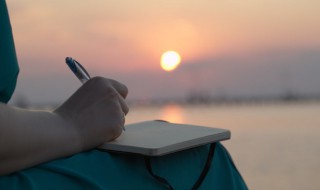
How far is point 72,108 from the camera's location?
797 millimetres

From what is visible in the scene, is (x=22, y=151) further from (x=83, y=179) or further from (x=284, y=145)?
(x=284, y=145)

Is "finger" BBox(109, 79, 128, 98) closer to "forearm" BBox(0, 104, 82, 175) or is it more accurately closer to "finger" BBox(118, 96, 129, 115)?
"finger" BBox(118, 96, 129, 115)

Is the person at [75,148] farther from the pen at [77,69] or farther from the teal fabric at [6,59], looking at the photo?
the pen at [77,69]

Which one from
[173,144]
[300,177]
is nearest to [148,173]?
[173,144]

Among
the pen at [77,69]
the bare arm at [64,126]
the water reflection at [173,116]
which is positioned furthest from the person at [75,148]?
the water reflection at [173,116]

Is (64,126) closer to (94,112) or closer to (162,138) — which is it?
(94,112)

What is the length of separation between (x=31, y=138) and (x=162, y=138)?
22 cm

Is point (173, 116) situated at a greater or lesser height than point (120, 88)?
lesser

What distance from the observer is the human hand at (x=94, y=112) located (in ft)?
2.58

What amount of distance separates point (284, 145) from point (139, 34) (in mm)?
4641

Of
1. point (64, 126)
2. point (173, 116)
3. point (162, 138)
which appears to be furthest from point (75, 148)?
point (173, 116)

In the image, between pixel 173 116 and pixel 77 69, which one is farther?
pixel 173 116

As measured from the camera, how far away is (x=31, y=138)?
0.70 m

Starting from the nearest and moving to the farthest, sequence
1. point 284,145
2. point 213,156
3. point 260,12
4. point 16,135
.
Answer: point 16,135, point 213,156, point 284,145, point 260,12
